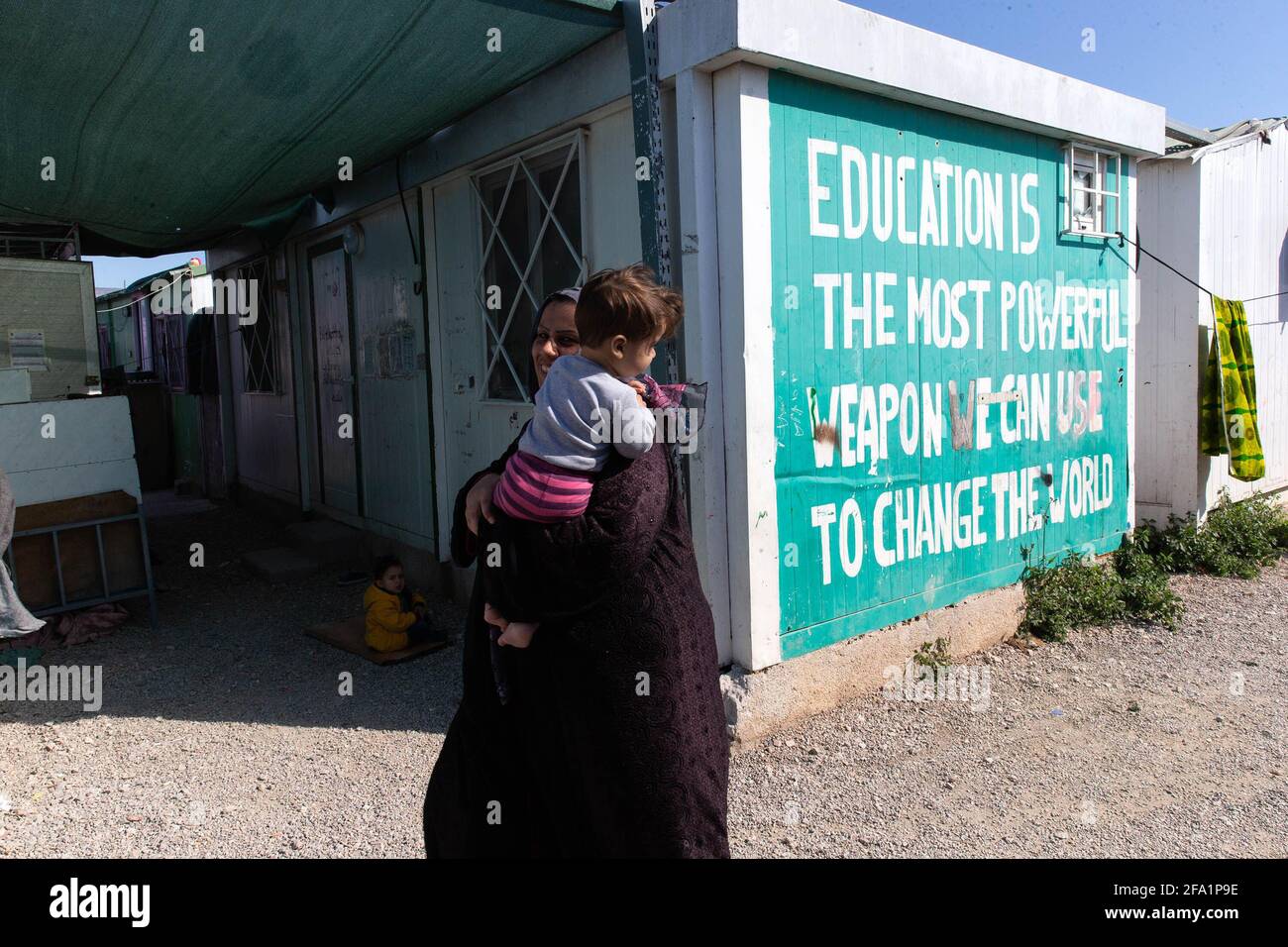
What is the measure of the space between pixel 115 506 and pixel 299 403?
2698mm

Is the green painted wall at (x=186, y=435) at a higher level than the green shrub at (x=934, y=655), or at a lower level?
higher

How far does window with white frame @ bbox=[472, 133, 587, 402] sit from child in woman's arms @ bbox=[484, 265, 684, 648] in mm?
2781

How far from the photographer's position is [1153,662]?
15.5 feet

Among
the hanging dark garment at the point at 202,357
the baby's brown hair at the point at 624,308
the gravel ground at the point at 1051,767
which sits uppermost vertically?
the hanging dark garment at the point at 202,357

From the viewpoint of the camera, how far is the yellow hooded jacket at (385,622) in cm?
483

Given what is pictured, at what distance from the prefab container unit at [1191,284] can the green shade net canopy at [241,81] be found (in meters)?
5.08

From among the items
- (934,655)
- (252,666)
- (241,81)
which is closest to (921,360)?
(934,655)

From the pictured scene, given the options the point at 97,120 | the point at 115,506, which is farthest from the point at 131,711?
the point at 97,120

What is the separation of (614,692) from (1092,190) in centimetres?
507

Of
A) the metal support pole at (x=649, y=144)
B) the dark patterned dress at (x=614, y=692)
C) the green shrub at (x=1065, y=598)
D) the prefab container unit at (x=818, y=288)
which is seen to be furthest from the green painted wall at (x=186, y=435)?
the dark patterned dress at (x=614, y=692)

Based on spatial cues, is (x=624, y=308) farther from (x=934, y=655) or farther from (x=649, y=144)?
(x=934, y=655)

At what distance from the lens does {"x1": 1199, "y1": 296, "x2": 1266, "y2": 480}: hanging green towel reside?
6.66 metres

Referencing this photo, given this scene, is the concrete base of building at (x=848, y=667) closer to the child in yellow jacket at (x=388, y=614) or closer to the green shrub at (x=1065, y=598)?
the green shrub at (x=1065, y=598)

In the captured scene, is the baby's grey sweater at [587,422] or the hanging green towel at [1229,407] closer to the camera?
the baby's grey sweater at [587,422]
